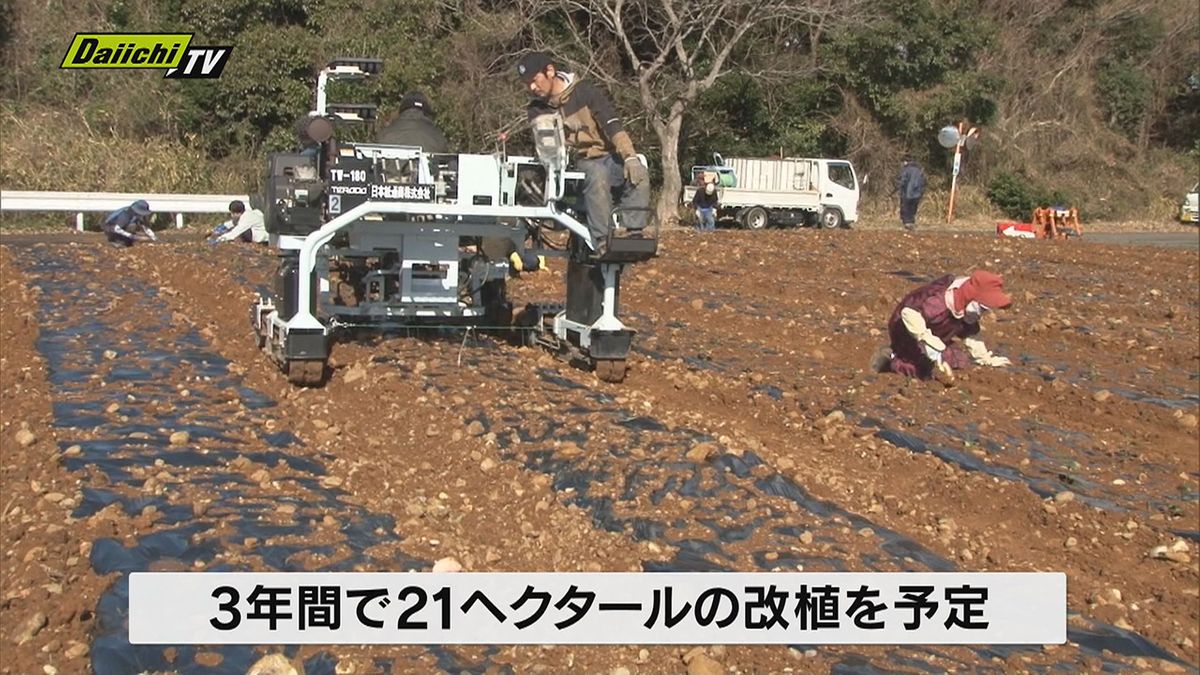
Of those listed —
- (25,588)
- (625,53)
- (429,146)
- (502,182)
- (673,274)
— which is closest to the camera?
(25,588)

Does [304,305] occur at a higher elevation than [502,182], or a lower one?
lower

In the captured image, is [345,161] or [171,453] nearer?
[171,453]

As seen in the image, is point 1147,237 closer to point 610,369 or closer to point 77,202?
point 77,202

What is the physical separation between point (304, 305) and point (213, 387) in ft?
2.29

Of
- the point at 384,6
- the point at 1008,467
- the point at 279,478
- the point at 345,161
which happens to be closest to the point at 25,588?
the point at 279,478

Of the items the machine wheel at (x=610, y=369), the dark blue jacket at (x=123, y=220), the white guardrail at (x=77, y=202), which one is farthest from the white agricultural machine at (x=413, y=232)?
the white guardrail at (x=77, y=202)

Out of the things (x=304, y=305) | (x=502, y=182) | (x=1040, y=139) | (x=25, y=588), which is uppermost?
(x=1040, y=139)

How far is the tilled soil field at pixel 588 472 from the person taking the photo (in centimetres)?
448

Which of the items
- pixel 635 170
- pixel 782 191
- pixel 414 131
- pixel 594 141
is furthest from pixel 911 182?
pixel 635 170

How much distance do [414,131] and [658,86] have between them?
20.5 m

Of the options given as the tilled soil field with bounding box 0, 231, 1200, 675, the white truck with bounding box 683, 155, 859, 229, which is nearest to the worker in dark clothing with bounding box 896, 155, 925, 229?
the white truck with bounding box 683, 155, 859, 229

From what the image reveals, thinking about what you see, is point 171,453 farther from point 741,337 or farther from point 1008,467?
point 741,337

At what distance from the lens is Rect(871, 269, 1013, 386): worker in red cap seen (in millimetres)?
8266

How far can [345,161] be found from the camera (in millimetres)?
7809
